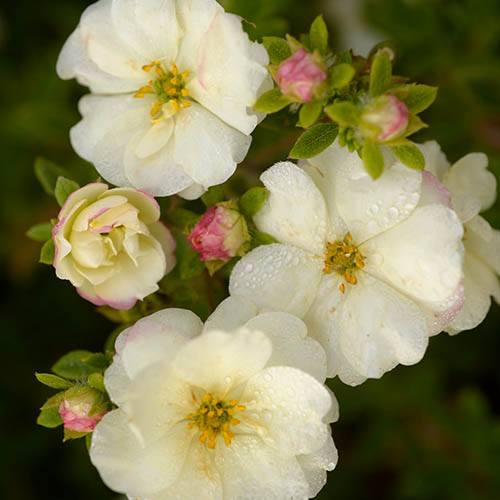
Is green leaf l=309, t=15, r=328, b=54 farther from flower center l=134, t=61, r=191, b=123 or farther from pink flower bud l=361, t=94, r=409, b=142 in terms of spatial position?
flower center l=134, t=61, r=191, b=123

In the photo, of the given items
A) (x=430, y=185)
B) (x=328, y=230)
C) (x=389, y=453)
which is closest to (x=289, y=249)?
(x=328, y=230)

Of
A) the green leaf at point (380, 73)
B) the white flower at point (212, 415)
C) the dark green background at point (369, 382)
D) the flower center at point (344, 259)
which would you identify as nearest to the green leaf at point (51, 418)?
the white flower at point (212, 415)

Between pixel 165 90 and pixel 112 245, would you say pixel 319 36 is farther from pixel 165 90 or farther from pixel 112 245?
pixel 112 245

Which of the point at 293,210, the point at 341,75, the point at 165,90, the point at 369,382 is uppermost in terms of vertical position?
the point at 341,75

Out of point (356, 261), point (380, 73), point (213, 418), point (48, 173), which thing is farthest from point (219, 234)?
point (48, 173)

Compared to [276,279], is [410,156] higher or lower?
higher
